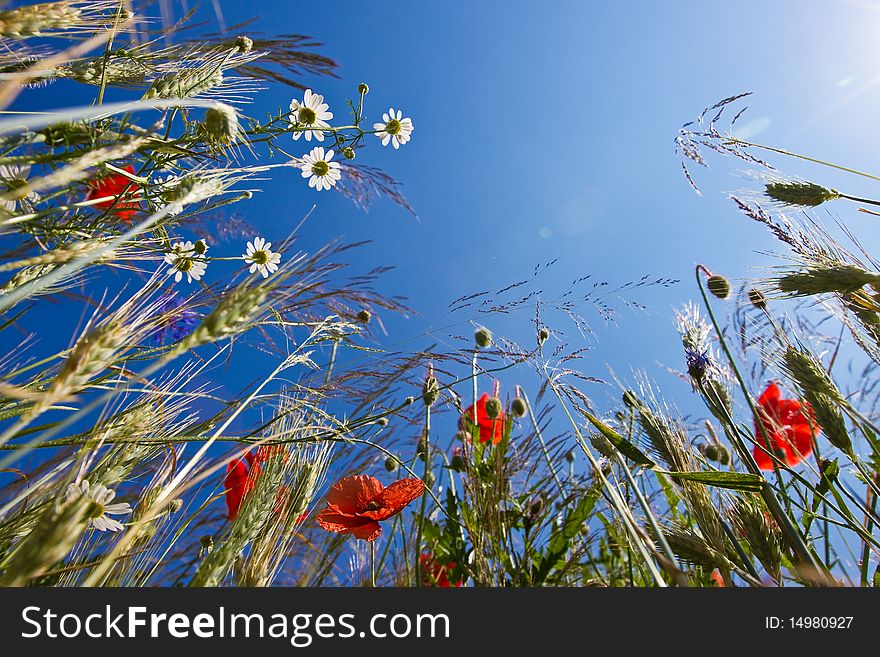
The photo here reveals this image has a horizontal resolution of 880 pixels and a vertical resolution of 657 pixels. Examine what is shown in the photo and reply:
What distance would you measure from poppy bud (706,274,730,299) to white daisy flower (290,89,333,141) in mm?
890

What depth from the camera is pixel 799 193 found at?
97 cm

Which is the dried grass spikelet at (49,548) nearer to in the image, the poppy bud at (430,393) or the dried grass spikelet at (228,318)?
the dried grass spikelet at (228,318)

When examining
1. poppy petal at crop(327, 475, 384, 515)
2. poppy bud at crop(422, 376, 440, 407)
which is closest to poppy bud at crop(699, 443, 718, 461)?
poppy bud at crop(422, 376, 440, 407)

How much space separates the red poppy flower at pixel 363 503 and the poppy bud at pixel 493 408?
271mm

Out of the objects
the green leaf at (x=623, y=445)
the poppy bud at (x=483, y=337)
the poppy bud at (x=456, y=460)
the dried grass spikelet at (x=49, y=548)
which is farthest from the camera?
the poppy bud at (x=483, y=337)

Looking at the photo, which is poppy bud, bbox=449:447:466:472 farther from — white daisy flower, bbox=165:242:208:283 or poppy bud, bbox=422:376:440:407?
white daisy flower, bbox=165:242:208:283

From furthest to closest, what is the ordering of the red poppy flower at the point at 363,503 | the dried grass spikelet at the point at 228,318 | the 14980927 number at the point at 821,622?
→ the red poppy flower at the point at 363,503 → the 14980927 number at the point at 821,622 → the dried grass spikelet at the point at 228,318

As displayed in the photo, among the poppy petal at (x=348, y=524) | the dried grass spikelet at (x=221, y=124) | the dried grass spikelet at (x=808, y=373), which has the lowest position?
the poppy petal at (x=348, y=524)

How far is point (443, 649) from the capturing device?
51cm

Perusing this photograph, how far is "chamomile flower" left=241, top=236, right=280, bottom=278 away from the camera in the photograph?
2.99 feet

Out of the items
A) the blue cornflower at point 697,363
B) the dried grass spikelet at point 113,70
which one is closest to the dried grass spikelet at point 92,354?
the dried grass spikelet at point 113,70

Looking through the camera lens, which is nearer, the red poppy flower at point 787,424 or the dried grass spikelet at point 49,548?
the dried grass spikelet at point 49,548

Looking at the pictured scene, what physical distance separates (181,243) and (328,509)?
56 cm

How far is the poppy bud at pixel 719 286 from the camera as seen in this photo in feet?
3.72
